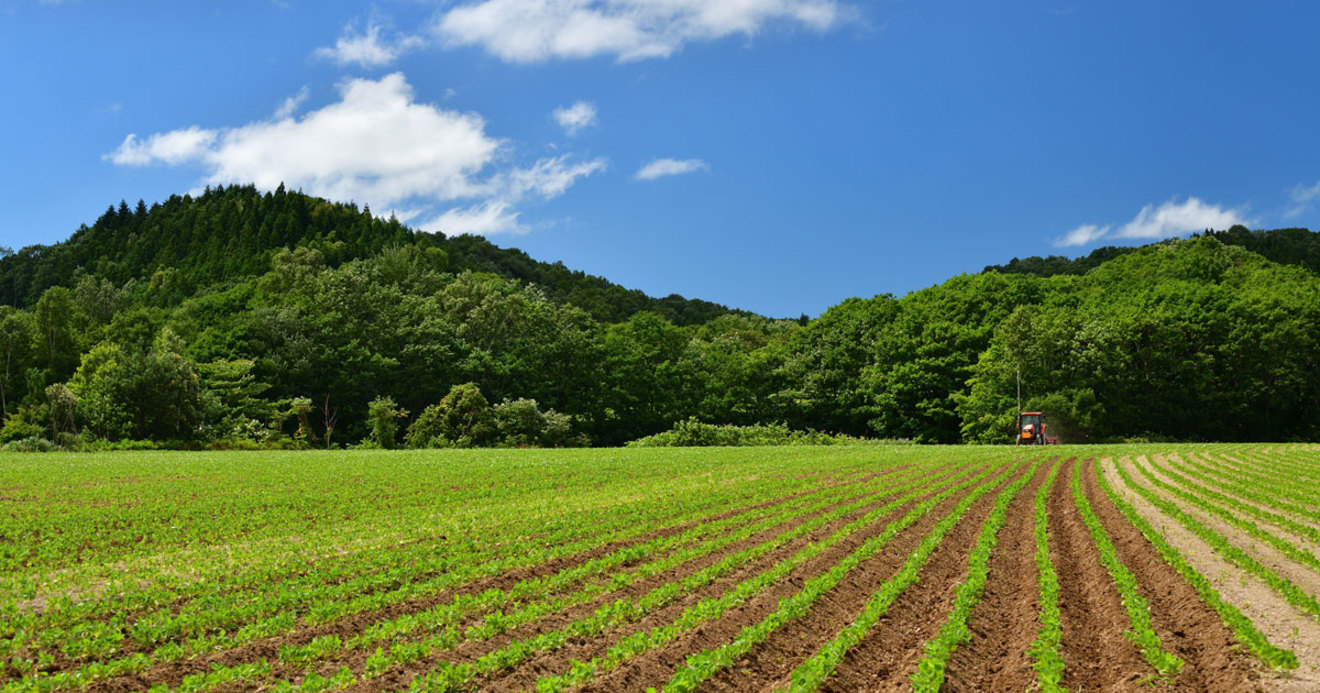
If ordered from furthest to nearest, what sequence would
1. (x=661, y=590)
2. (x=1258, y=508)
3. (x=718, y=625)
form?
(x=1258, y=508)
(x=661, y=590)
(x=718, y=625)

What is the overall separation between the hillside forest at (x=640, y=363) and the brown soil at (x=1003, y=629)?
49.9 metres

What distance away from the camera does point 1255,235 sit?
12500 cm

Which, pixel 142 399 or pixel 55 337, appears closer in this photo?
pixel 142 399

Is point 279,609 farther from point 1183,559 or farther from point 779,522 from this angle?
point 1183,559

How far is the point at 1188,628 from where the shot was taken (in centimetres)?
1052

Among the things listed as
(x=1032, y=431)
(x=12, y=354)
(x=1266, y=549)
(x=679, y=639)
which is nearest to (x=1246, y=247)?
(x=1032, y=431)

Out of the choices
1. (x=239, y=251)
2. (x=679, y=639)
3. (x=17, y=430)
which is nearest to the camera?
(x=679, y=639)

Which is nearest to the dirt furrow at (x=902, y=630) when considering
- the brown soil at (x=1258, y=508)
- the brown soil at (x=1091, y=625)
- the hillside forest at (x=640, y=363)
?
the brown soil at (x=1091, y=625)

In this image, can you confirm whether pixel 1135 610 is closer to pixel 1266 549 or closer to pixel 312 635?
pixel 1266 549

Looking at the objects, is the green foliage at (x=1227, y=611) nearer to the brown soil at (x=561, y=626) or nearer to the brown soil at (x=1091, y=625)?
the brown soil at (x=1091, y=625)

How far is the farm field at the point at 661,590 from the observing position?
890 centimetres

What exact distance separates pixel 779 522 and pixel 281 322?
70.9 meters

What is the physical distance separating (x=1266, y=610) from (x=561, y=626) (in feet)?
31.4

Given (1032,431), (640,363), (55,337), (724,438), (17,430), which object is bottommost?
(724,438)
